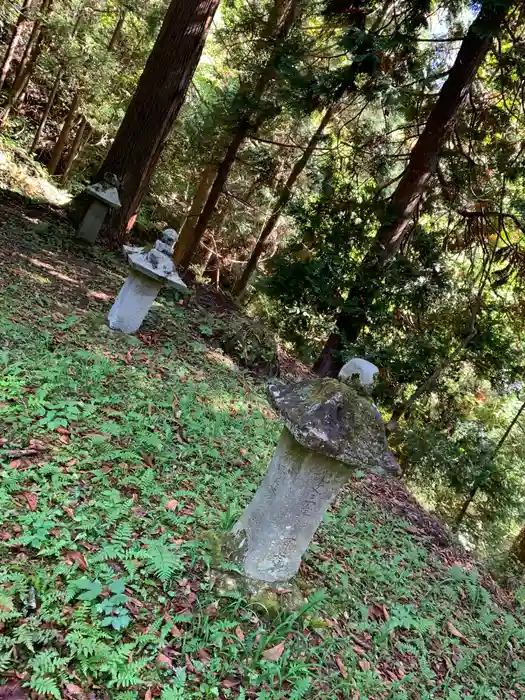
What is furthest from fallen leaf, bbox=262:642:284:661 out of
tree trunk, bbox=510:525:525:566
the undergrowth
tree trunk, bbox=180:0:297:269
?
tree trunk, bbox=180:0:297:269

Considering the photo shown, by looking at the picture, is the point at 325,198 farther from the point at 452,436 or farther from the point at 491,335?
the point at 452,436

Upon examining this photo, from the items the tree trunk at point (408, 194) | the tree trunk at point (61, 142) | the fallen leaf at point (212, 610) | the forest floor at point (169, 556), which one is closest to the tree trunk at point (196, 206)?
the tree trunk at point (61, 142)

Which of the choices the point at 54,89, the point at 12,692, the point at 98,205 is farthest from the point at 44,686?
the point at 54,89

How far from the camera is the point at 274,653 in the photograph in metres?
2.70

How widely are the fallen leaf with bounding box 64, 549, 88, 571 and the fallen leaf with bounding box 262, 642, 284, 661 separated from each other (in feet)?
3.85

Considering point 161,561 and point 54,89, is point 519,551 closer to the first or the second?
point 161,561

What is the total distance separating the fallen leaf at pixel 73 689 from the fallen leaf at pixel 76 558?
0.63 meters

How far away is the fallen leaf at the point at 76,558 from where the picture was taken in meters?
2.66

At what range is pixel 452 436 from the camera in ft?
29.9

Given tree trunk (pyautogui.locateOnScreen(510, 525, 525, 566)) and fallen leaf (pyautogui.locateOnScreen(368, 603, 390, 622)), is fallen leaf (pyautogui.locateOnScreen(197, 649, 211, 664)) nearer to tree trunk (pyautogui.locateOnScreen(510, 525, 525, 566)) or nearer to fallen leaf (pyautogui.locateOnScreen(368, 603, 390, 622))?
fallen leaf (pyautogui.locateOnScreen(368, 603, 390, 622))

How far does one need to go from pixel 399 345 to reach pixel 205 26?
6.61 meters

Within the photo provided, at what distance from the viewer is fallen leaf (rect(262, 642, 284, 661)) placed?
2670mm

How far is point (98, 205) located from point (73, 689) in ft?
24.8

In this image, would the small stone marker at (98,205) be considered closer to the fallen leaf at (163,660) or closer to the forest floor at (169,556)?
the forest floor at (169,556)
